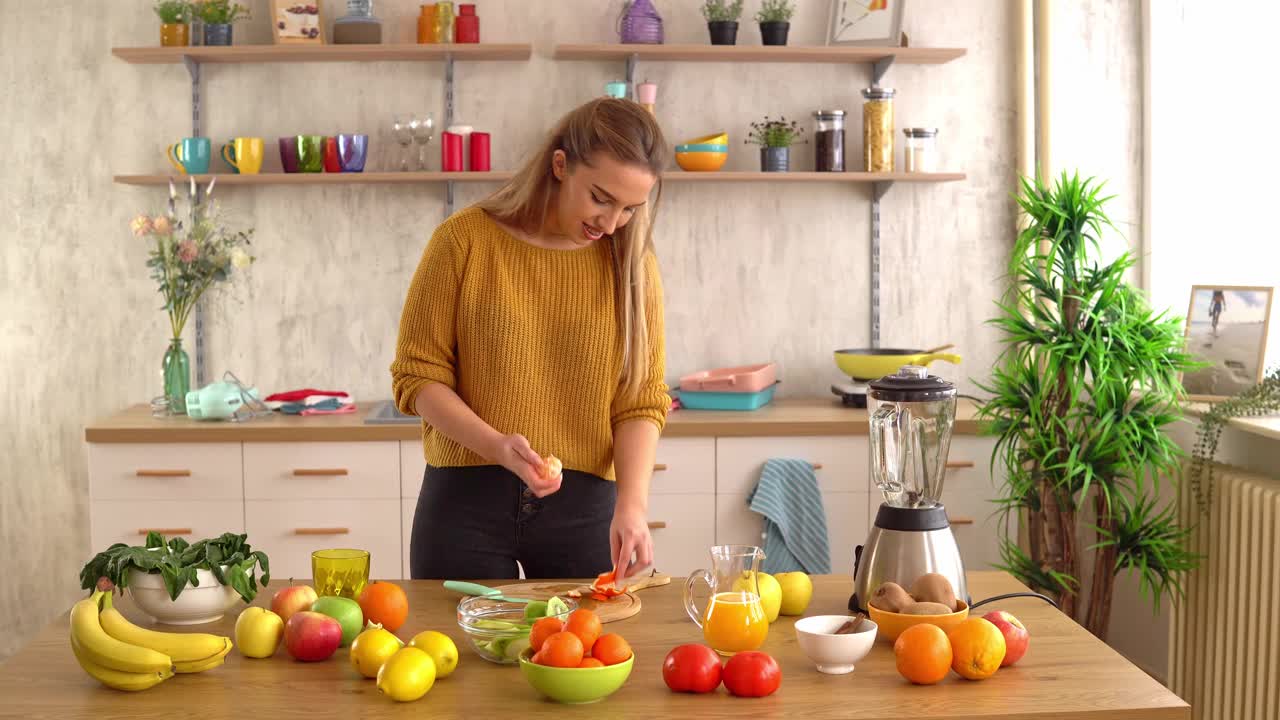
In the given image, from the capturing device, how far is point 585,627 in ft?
4.83

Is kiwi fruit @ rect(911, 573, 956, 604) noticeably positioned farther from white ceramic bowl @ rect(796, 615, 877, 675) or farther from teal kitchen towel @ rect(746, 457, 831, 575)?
teal kitchen towel @ rect(746, 457, 831, 575)

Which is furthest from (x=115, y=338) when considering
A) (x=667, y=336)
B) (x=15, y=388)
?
(x=667, y=336)

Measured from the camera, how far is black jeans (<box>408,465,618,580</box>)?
2074 mm

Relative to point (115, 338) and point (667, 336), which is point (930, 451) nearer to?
point (667, 336)

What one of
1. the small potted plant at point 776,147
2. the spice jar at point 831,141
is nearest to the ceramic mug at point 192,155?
the small potted plant at point 776,147

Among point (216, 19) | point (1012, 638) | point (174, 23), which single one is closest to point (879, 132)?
point (216, 19)

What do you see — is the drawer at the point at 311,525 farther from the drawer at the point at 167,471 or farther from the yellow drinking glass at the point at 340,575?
the yellow drinking glass at the point at 340,575

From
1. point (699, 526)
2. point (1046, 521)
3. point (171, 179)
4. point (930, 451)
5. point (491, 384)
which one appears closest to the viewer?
point (930, 451)

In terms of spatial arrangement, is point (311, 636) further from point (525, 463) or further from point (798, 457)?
point (798, 457)

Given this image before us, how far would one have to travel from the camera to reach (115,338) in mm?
3994

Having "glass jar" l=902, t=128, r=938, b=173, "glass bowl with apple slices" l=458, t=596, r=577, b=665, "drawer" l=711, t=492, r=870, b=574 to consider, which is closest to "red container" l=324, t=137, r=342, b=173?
"drawer" l=711, t=492, r=870, b=574

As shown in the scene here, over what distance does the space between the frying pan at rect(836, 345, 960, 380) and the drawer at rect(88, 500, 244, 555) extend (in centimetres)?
187

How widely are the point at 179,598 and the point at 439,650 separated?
44 cm

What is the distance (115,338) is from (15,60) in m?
0.94
